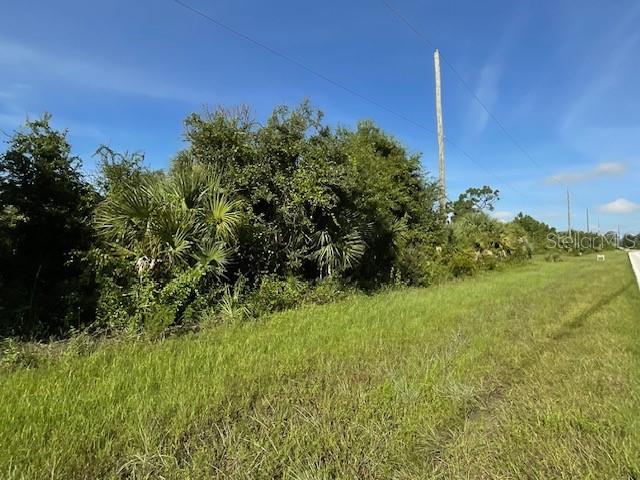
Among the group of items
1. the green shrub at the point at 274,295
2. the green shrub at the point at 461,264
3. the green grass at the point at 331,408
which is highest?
the green shrub at the point at 461,264

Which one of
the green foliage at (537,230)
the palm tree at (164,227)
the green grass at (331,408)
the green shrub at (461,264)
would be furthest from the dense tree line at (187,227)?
the green foliage at (537,230)

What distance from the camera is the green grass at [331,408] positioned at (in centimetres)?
302

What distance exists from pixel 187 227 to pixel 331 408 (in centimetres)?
589

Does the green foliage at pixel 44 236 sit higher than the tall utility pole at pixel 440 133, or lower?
lower

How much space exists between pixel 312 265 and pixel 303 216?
1.85 m

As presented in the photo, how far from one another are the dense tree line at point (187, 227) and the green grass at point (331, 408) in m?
2.21

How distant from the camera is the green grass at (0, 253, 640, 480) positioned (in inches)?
119

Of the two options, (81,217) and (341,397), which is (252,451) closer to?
(341,397)

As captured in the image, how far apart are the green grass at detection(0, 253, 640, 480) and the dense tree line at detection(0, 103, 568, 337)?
2.21 meters

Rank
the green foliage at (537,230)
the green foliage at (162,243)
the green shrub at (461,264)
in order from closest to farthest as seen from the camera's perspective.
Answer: the green foliage at (162,243), the green shrub at (461,264), the green foliage at (537,230)

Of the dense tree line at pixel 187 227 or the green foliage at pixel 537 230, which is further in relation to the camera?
the green foliage at pixel 537 230

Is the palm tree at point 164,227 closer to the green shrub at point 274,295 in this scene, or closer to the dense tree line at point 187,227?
the dense tree line at point 187,227

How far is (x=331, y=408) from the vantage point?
155 inches

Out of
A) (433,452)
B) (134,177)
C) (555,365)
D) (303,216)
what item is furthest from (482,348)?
(134,177)
